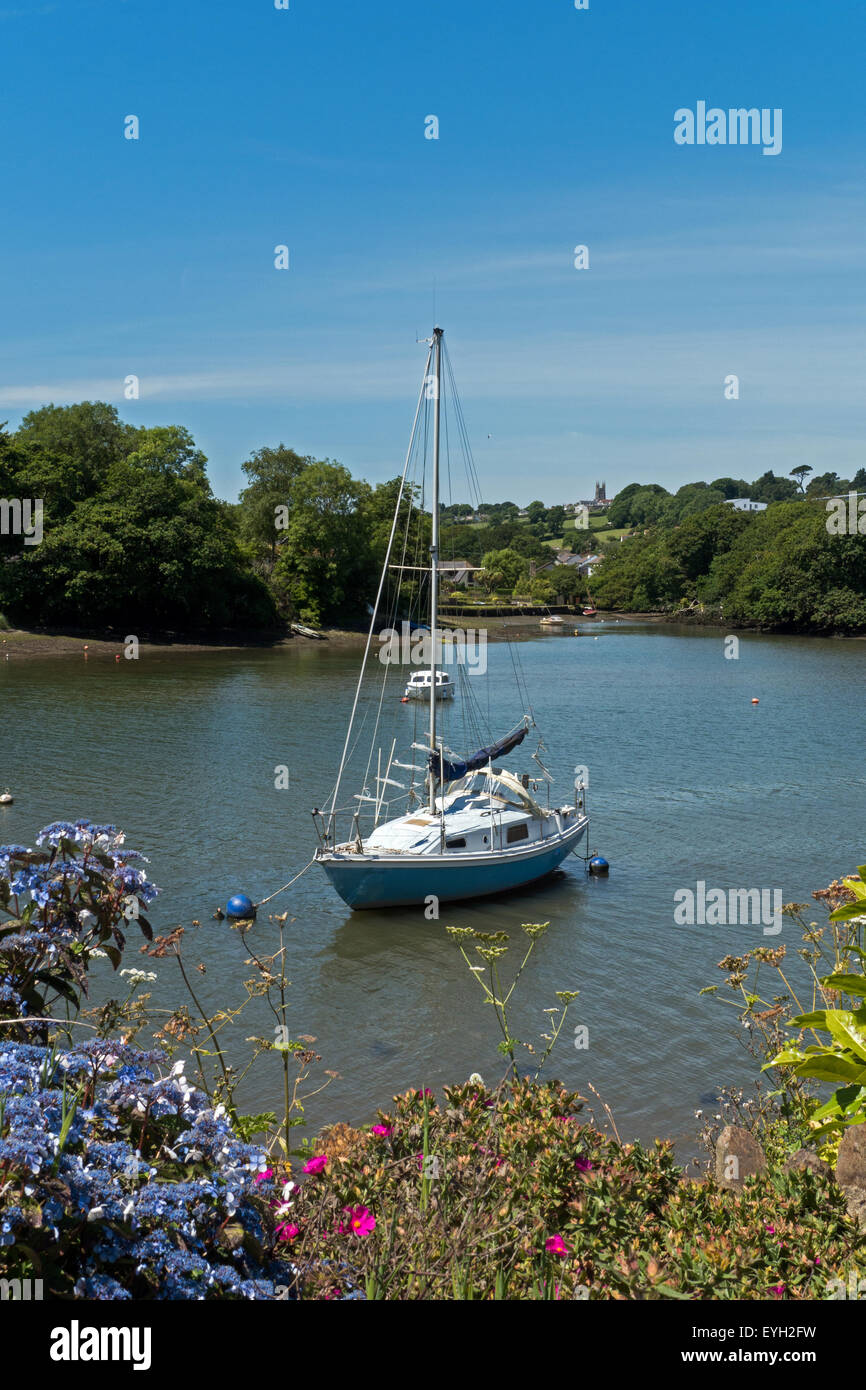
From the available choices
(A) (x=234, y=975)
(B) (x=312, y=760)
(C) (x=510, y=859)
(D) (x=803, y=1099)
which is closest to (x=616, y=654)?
(B) (x=312, y=760)

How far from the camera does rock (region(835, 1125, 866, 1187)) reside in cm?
593

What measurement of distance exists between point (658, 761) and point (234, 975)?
23719mm

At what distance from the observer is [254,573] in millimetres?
A: 85250

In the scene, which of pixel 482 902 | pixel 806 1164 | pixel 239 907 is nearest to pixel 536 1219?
pixel 806 1164

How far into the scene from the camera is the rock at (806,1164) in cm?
648

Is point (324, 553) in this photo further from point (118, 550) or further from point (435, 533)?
point (435, 533)

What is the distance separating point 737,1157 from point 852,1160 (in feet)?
5.70

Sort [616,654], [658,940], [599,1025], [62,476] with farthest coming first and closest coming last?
1. [616,654]
2. [62,476]
3. [658,940]
4. [599,1025]

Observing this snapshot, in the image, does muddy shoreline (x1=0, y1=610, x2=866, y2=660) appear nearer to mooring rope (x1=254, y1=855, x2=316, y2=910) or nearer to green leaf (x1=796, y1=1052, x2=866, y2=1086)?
mooring rope (x1=254, y1=855, x2=316, y2=910)

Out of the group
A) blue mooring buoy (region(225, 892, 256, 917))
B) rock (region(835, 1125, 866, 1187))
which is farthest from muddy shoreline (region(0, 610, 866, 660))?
rock (region(835, 1125, 866, 1187))

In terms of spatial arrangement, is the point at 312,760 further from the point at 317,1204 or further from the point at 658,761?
the point at 317,1204

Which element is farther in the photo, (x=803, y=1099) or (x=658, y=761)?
(x=658, y=761)
